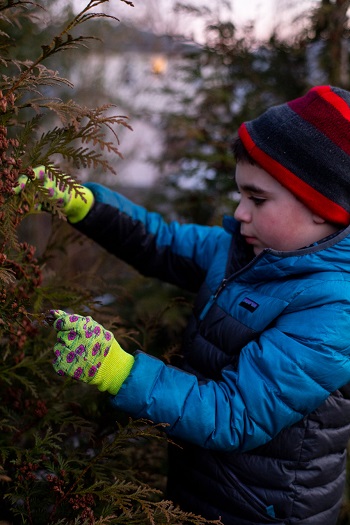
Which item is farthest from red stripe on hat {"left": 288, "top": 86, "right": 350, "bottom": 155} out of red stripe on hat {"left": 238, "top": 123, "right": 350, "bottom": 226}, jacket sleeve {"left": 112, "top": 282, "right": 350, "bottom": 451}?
jacket sleeve {"left": 112, "top": 282, "right": 350, "bottom": 451}

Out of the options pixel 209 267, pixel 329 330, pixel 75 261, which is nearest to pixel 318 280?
pixel 329 330

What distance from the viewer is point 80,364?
151 centimetres

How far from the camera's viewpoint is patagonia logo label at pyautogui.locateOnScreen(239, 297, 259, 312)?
1850mm

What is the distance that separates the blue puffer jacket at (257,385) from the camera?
5.37ft

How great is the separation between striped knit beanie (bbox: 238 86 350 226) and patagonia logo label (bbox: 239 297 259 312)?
A: 386 millimetres

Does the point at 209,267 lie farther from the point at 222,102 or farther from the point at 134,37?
the point at 134,37

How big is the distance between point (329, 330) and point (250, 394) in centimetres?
31

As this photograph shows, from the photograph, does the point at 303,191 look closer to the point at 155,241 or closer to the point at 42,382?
the point at 155,241

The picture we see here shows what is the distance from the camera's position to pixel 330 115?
6.05ft

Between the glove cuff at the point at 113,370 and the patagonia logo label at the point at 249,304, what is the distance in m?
0.47

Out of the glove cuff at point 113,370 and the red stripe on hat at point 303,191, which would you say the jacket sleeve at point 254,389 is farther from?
the red stripe on hat at point 303,191

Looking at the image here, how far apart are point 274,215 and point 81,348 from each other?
2.73 feet

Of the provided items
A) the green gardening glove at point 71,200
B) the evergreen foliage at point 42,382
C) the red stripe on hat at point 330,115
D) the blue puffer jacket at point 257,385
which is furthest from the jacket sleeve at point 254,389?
the green gardening glove at point 71,200

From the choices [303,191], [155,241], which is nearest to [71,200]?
[155,241]
